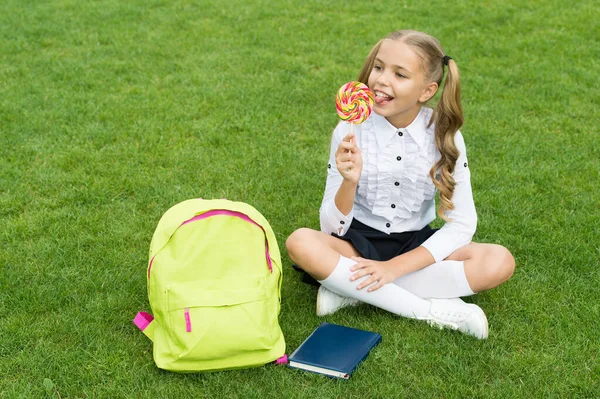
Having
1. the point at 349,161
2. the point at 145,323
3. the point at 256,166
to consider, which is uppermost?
the point at 349,161

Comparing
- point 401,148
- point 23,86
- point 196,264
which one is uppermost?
point 401,148

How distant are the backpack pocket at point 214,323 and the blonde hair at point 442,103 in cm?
107

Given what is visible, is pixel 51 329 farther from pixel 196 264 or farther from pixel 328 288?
pixel 328 288

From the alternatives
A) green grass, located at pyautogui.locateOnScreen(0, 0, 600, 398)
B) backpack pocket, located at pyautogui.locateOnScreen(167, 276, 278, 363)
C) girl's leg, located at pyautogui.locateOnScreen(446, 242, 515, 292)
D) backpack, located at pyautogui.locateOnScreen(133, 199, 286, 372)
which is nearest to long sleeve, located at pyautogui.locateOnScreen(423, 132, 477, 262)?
girl's leg, located at pyautogui.locateOnScreen(446, 242, 515, 292)

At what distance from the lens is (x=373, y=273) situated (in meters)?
3.59

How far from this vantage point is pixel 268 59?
6953 millimetres

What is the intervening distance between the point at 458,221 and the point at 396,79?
2.44ft

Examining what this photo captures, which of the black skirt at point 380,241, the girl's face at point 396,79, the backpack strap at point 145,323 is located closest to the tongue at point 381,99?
the girl's face at point 396,79

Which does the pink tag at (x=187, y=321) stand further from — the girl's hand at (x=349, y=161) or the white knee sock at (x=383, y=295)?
the girl's hand at (x=349, y=161)

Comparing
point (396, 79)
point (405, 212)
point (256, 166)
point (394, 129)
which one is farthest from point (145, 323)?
point (256, 166)

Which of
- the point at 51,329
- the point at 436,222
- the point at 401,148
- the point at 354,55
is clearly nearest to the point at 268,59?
the point at 354,55

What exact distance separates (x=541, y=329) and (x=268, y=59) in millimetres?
4137

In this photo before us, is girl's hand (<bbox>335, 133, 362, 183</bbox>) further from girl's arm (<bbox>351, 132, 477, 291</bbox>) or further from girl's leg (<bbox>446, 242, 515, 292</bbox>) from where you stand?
girl's leg (<bbox>446, 242, 515, 292</bbox>)

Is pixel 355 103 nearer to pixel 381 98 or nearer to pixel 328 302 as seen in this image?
pixel 381 98
